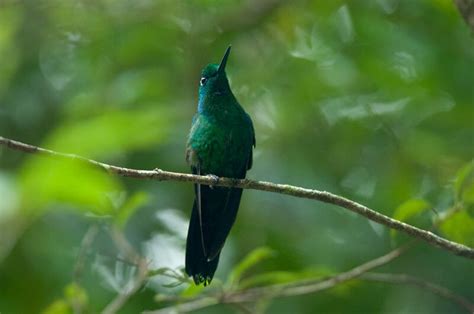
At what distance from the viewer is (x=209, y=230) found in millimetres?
4160

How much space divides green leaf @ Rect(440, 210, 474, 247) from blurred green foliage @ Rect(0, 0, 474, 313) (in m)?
1.19

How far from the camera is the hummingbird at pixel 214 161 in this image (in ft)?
13.3

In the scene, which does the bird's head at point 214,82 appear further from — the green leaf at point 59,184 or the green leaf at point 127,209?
the green leaf at point 59,184

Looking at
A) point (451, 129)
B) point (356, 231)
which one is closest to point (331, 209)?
point (356, 231)

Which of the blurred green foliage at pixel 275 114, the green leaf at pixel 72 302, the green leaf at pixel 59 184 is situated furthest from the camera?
the blurred green foliage at pixel 275 114

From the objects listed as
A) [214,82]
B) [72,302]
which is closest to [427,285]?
[72,302]

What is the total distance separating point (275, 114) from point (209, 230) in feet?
5.45

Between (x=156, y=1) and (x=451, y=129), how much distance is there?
2081mm

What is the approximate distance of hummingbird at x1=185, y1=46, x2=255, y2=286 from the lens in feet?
13.3

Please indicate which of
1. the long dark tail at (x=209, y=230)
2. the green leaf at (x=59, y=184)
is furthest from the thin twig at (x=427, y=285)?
the green leaf at (x=59, y=184)

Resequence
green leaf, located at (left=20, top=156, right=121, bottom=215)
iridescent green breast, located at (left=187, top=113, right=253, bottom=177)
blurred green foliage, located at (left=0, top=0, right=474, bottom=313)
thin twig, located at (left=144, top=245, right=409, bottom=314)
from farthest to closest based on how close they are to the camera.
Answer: blurred green foliage, located at (left=0, top=0, right=474, bottom=313) → iridescent green breast, located at (left=187, top=113, right=253, bottom=177) → thin twig, located at (left=144, top=245, right=409, bottom=314) → green leaf, located at (left=20, top=156, right=121, bottom=215)

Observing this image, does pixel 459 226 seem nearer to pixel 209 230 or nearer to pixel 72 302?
pixel 209 230

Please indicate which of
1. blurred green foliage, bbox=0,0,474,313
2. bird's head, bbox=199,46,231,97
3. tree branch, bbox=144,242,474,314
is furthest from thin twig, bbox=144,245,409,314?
bird's head, bbox=199,46,231,97

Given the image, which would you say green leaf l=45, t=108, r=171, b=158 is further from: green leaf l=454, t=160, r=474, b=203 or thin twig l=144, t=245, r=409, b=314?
thin twig l=144, t=245, r=409, b=314
